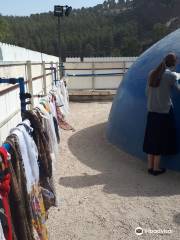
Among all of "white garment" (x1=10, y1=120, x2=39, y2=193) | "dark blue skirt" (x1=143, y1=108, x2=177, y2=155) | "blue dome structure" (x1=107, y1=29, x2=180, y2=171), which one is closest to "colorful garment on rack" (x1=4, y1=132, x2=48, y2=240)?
"white garment" (x1=10, y1=120, x2=39, y2=193)

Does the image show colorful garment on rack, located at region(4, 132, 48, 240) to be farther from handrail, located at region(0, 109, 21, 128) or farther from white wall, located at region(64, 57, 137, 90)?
white wall, located at region(64, 57, 137, 90)

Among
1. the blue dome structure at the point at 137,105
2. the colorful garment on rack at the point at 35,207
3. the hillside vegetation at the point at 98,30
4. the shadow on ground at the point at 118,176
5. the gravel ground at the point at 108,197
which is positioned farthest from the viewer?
the hillside vegetation at the point at 98,30

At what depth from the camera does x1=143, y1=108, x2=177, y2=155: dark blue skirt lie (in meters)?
5.24

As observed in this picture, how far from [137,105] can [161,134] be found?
39.0 inches

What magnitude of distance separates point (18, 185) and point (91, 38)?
65.9 metres

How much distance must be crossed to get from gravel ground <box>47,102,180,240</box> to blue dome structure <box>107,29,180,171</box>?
207 mm

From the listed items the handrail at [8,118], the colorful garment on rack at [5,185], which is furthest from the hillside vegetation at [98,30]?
the colorful garment on rack at [5,185]

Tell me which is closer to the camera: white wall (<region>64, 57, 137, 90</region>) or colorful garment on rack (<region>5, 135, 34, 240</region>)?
colorful garment on rack (<region>5, 135, 34, 240</region>)

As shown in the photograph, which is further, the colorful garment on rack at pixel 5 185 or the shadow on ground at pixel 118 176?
the shadow on ground at pixel 118 176

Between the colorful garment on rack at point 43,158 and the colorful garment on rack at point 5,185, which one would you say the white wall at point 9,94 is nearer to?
the colorful garment on rack at point 43,158

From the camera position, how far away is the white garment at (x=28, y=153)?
8.72 feet

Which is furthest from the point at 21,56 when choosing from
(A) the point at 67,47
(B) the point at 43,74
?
(A) the point at 67,47

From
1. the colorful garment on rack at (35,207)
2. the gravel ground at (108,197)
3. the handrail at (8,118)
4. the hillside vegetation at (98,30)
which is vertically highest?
the hillside vegetation at (98,30)

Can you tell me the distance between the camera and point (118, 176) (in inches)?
216
